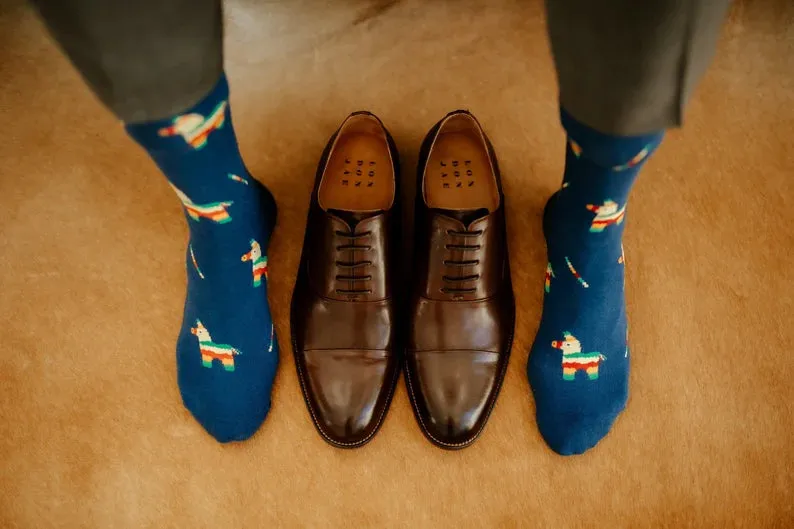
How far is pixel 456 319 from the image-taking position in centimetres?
78

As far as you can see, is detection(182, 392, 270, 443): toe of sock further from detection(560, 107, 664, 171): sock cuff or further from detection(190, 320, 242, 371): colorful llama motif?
detection(560, 107, 664, 171): sock cuff

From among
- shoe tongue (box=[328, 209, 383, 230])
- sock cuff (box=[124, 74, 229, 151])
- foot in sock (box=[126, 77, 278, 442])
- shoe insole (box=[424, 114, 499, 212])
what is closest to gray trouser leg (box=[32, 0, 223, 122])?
sock cuff (box=[124, 74, 229, 151])

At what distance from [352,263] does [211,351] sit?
219mm

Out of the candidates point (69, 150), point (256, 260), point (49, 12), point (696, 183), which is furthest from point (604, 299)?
point (69, 150)

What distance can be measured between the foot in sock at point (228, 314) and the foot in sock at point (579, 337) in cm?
37

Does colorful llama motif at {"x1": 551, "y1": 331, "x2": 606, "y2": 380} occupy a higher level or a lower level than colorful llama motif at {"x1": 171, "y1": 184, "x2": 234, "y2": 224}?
lower

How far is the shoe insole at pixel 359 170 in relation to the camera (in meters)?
0.84

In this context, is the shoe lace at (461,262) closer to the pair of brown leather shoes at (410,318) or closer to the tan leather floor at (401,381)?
the pair of brown leather shoes at (410,318)

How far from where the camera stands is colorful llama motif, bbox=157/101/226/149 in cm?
54

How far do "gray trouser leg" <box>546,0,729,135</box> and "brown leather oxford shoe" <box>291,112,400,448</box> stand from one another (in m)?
0.37

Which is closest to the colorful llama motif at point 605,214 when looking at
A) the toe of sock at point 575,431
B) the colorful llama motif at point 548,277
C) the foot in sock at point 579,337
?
the foot in sock at point 579,337

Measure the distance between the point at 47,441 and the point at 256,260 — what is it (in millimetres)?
370

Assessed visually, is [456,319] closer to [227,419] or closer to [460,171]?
[460,171]

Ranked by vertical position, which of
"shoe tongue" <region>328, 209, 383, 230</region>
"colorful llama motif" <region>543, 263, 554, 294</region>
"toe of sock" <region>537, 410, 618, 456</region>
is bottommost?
"toe of sock" <region>537, 410, 618, 456</region>
